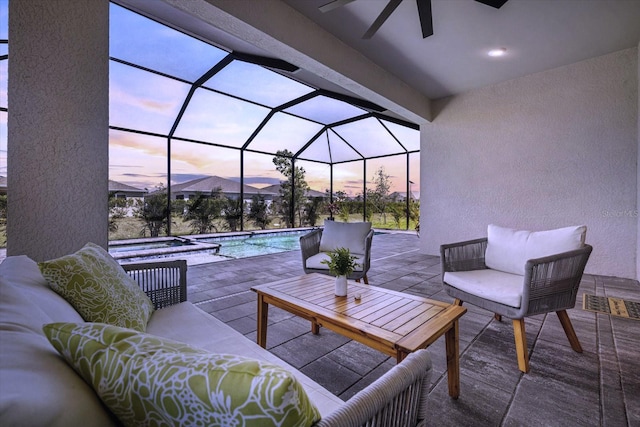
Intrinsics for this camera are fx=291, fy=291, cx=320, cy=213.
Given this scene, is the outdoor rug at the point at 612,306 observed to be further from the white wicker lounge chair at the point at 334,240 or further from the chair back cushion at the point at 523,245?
the white wicker lounge chair at the point at 334,240

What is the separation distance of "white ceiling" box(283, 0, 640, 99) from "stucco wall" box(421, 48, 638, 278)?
38 cm

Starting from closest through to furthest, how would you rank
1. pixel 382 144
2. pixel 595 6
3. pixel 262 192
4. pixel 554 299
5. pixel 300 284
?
pixel 554 299
pixel 300 284
pixel 595 6
pixel 382 144
pixel 262 192

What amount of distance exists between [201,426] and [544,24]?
4.65 meters

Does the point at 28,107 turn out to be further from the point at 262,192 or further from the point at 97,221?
the point at 262,192

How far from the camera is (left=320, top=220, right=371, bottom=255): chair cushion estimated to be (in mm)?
3523

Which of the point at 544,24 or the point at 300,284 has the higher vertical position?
the point at 544,24

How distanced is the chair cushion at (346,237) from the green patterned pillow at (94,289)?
2.40 meters

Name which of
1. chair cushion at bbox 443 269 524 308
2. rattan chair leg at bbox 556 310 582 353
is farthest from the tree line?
rattan chair leg at bbox 556 310 582 353

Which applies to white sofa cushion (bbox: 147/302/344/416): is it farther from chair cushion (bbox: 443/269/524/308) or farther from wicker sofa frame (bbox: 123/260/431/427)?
chair cushion (bbox: 443/269/524/308)

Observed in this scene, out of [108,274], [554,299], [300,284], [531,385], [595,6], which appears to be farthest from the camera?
[595,6]

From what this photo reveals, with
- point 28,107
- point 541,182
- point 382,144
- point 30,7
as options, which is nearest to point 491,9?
point 541,182

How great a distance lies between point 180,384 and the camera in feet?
1.67

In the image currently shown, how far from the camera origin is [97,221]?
200cm

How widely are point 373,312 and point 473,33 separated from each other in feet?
11.8
